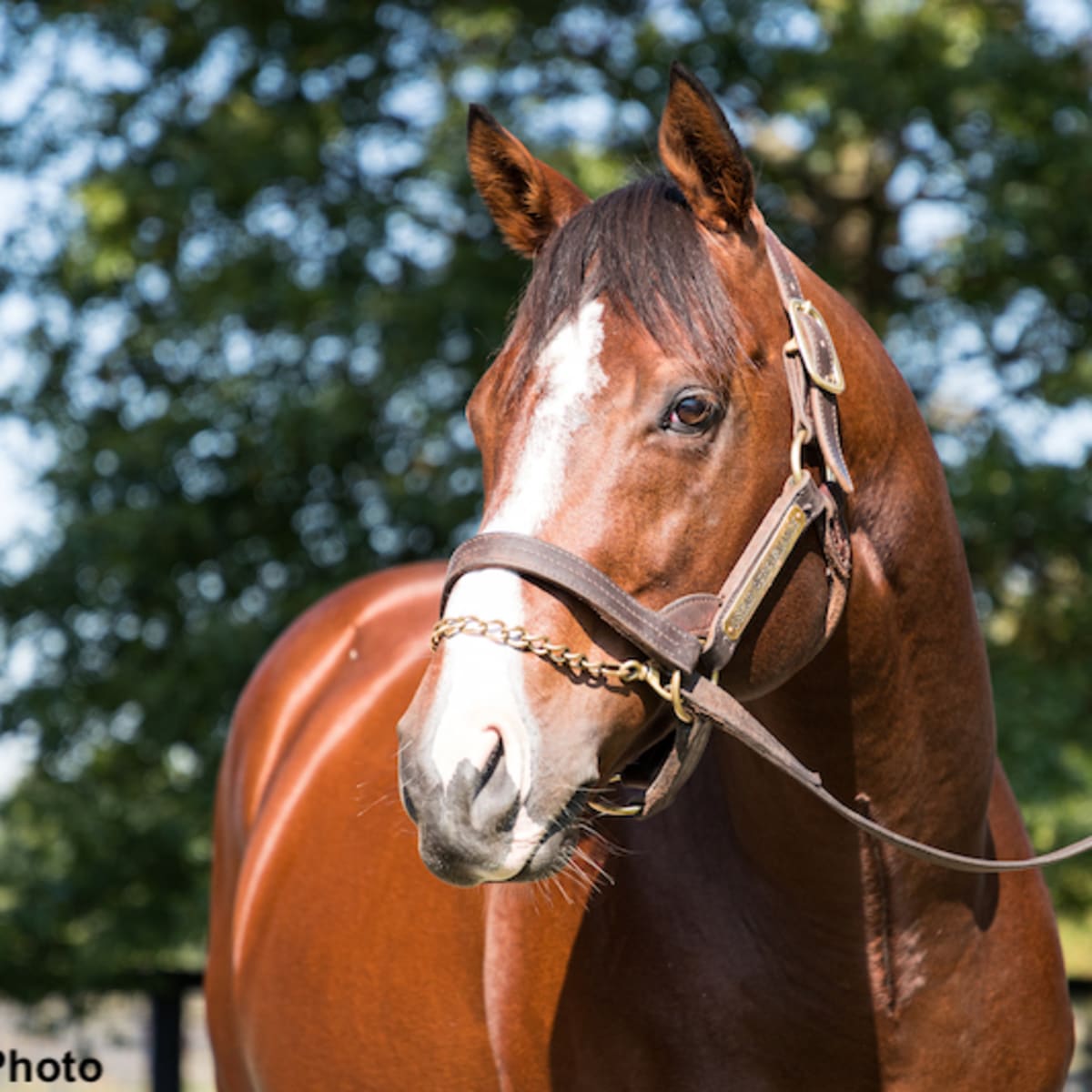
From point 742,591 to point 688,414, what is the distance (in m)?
0.24

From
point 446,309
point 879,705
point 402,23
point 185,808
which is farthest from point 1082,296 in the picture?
point 879,705

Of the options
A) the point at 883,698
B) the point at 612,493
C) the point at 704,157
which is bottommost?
the point at 883,698

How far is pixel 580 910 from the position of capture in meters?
2.29

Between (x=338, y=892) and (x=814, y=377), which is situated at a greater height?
(x=814, y=377)

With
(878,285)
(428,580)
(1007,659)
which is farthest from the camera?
(878,285)

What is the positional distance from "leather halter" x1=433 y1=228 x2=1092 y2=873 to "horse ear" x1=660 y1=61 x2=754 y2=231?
103mm

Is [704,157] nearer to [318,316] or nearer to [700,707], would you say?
[700,707]

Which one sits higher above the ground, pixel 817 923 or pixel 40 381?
pixel 817 923

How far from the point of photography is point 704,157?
79.4 inches

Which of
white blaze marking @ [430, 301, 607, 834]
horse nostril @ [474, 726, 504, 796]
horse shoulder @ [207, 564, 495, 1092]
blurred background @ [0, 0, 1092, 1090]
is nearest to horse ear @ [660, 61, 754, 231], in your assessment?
white blaze marking @ [430, 301, 607, 834]

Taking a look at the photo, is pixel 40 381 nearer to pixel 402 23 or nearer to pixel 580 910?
pixel 402 23

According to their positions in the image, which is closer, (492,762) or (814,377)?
(492,762)

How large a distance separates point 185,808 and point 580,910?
5855 millimetres

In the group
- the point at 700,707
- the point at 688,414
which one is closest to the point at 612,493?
the point at 688,414
